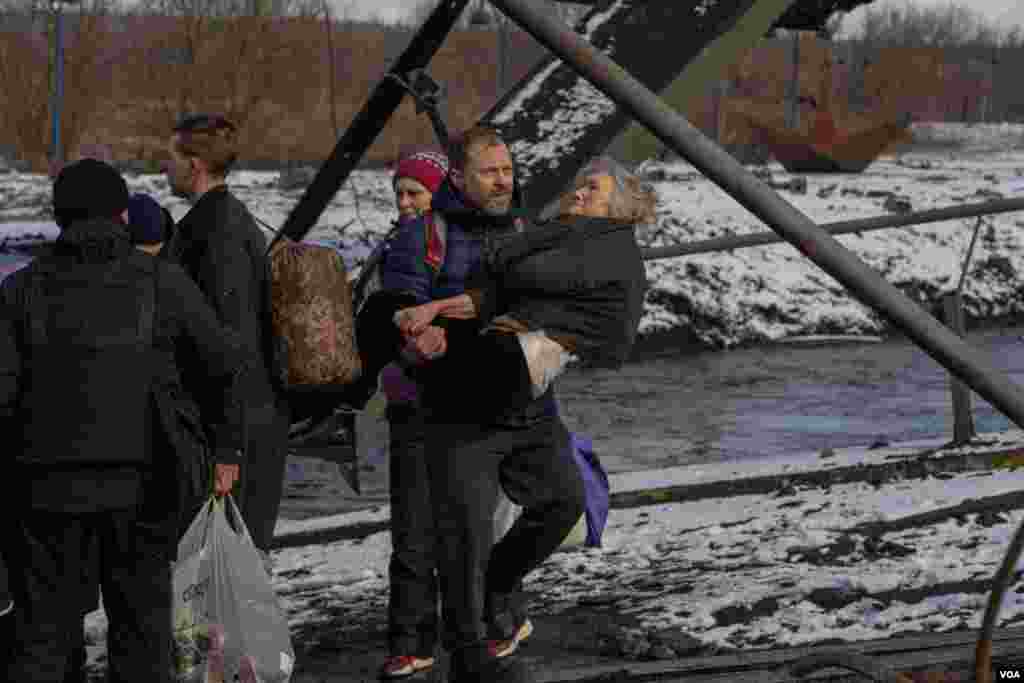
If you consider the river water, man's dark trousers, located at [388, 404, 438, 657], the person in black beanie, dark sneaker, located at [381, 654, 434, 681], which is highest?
the person in black beanie

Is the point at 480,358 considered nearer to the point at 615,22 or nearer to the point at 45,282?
the point at 45,282

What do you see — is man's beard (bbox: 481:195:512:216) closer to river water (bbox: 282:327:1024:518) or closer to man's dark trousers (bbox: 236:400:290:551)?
Answer: man's dark trousers (bbox: 236:400:290:551)

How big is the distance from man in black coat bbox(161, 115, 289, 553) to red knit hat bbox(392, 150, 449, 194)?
28.3 inches

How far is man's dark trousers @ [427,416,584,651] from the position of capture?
4977 millimetres

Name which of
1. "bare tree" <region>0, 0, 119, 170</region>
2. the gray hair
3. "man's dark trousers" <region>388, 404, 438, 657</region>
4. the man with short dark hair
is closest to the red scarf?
the man with short dark hair

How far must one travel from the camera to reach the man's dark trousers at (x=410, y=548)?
5551mm

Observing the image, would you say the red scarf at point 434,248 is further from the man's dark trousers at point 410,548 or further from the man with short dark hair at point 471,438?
the man's dark trousers at point 410,548

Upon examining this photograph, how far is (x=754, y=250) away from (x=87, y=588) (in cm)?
2019

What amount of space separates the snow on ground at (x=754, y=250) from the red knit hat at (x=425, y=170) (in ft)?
35.2

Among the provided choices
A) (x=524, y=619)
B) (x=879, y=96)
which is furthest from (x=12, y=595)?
(x=879, y=96)

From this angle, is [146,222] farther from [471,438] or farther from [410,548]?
[410,548]

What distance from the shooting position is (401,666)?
554 centimetres

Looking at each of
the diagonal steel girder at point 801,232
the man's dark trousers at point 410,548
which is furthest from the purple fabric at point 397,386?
the diagonal steel girder at point 801,232

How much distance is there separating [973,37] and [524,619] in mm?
99515
